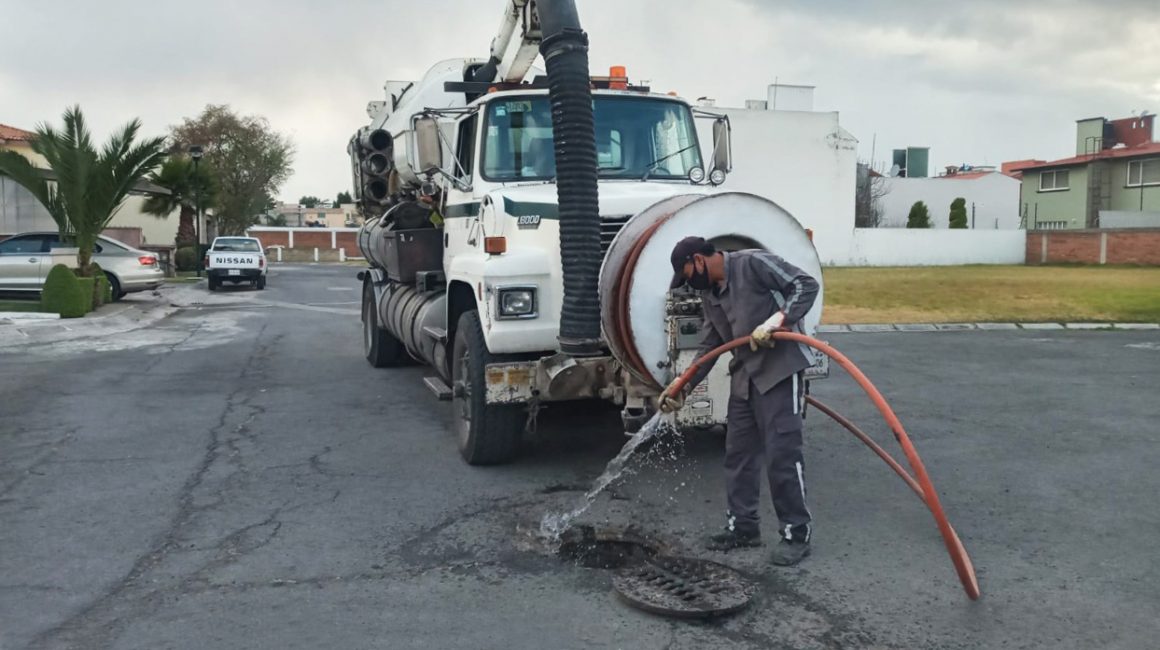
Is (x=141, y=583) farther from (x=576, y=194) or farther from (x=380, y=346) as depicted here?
(x=380, y=346)

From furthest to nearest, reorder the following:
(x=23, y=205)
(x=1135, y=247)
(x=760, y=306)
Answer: (x=1135, y=247) → (x=23, y=205) → (x=760, y=306)

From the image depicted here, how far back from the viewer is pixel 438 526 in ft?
19.6

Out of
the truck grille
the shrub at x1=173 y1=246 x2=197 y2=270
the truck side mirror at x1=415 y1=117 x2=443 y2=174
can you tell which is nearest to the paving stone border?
the truck side mirror at x1=415 y1=117 x2=443 y2=174

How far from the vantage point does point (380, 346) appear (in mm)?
12445

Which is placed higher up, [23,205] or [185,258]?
[23,205]

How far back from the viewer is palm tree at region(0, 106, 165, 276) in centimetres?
1938

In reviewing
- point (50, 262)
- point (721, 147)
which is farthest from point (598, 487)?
point (50, 262)

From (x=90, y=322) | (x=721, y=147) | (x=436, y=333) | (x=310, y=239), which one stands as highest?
(x=721, y=147)

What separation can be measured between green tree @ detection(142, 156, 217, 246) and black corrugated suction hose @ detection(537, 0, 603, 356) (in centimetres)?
3150

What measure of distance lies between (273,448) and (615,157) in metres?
3.55

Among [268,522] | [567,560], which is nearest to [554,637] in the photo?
[567,560]

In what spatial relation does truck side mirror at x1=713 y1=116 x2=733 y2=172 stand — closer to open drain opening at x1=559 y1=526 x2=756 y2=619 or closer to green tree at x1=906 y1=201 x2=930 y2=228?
open drain opening at x1=559 y1=526 x2=756 y2=619

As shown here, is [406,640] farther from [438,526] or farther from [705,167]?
[705,167]

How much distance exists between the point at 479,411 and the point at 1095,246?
39.5 m
